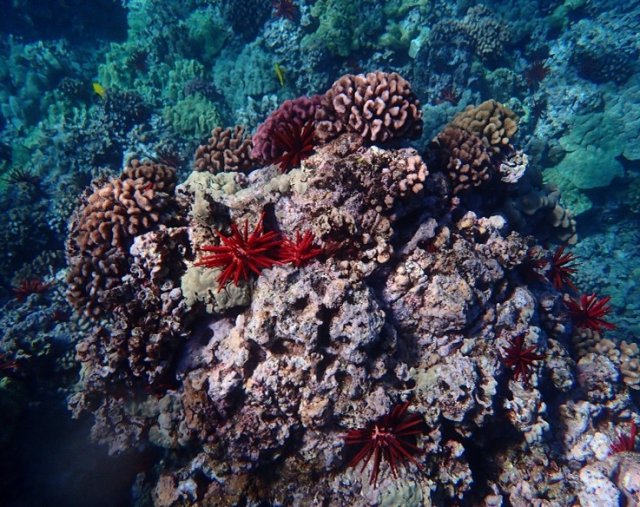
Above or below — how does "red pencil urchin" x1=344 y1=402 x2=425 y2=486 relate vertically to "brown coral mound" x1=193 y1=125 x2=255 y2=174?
below

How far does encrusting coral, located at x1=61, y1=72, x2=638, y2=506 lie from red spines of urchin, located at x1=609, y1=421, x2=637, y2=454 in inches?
11.9

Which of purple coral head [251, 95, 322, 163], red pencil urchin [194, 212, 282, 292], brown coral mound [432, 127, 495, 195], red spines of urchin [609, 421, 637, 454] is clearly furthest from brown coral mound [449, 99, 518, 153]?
red spines of urchin [609, 421, 637, 454]

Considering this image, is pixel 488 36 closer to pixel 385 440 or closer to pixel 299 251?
pixel 299 251

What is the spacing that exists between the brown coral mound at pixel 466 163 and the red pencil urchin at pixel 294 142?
232cm

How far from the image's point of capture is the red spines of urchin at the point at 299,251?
13.4 ft

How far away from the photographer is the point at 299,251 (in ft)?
13.4

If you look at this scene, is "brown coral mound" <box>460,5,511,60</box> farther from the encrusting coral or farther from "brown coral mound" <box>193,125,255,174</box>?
"brown coral mound" <box>193,125,255,174</box>

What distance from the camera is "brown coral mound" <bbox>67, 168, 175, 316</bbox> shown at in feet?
15.7

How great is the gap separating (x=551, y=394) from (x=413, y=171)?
4216 millimetres

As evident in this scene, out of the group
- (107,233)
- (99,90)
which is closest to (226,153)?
(107,233)

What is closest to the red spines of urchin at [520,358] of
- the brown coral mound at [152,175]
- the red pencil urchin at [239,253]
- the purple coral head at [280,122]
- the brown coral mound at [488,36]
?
the red pencil urchin at [239,253]

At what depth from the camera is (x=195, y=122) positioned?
1196 cm

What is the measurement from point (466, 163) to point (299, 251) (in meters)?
3.37

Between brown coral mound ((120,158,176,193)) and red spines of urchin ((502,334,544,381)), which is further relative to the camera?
brown coral mound ((120,158,176,193))
